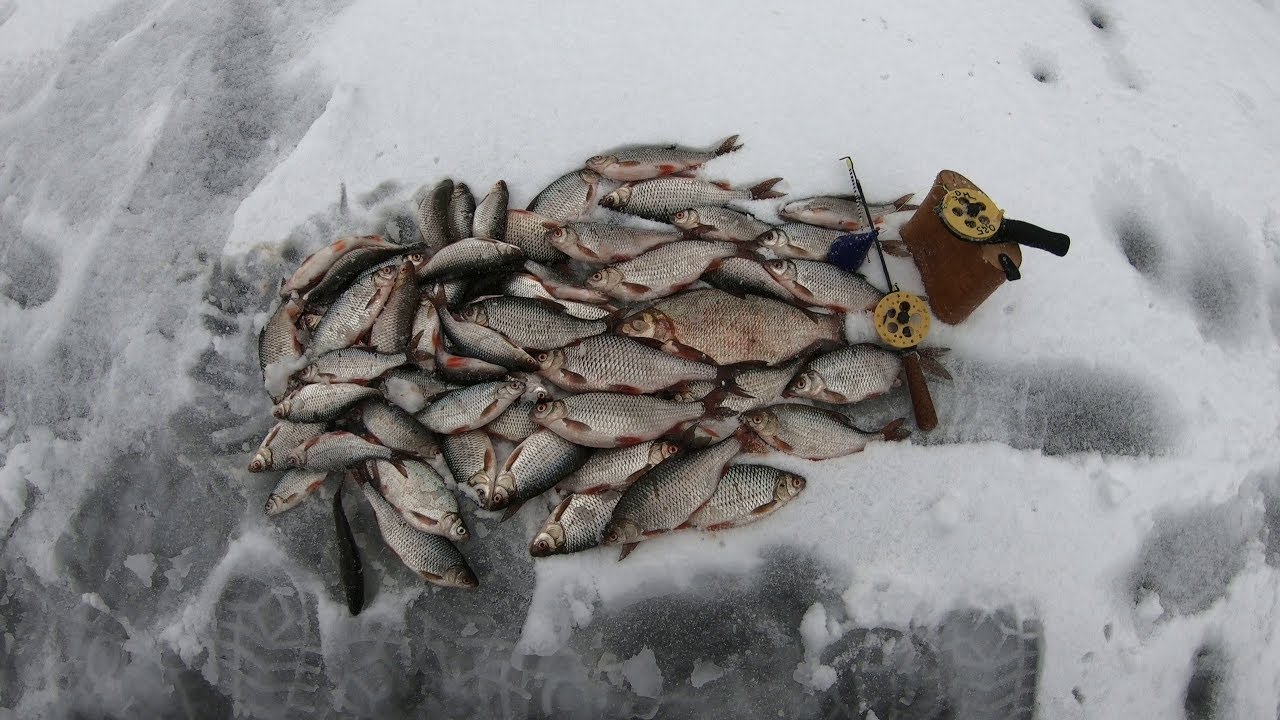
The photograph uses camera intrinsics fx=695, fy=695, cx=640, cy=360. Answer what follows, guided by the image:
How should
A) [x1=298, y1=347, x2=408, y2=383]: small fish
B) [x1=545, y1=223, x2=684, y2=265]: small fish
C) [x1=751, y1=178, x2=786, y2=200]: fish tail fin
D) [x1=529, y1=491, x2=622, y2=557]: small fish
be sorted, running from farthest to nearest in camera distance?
[x1=751, y1=178, x2=786, y2=200]: fish tail fin
[x1=545, y1=223, x2=684, y2=265]: small fish
[x1=298, y1=347, x2=408, y2=383]: small fish
[x1=529, y1=491, x2=622, y2=557]: small fish

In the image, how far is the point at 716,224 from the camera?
3.27 metres

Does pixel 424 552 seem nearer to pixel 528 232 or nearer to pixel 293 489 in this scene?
pixel 293 489

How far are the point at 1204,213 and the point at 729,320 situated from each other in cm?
260

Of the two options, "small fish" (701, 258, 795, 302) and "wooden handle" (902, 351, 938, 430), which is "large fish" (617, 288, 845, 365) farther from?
→ "wooden handle" (902, 351, 938, 430)

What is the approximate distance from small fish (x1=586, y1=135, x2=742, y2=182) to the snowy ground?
0.13 m

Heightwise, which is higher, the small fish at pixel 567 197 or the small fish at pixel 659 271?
the small fish at pixel 567 197

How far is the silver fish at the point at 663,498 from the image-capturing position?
2.83 meters

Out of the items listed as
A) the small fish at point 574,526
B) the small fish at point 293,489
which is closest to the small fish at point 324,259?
the small fish at point 293,489

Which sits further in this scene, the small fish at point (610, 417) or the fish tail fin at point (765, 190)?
the fish tail fin at point (765, 190)

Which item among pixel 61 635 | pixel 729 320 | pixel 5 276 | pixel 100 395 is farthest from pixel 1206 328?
pixel 5 276

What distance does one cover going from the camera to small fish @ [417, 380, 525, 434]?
115 inches

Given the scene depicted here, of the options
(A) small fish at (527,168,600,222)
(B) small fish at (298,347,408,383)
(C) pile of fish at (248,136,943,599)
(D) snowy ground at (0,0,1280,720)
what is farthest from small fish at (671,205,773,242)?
(B) small fish at (298,347,408,383)

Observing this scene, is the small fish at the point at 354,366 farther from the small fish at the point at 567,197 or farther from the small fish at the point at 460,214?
the small fish at the point at 567,197

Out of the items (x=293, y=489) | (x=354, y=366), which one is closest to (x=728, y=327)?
(x=354, y=366)
